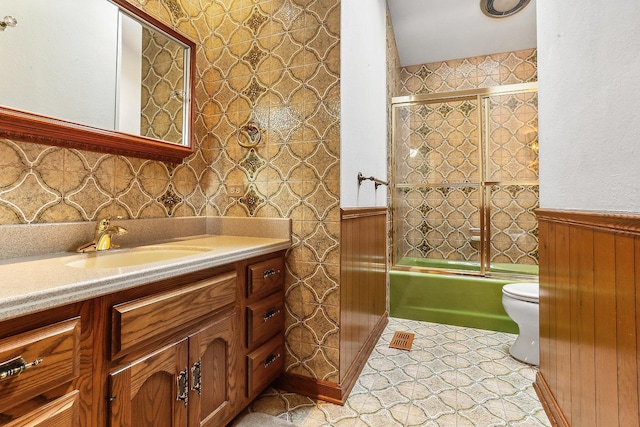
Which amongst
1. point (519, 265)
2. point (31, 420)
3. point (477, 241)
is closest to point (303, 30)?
point (31, 420)

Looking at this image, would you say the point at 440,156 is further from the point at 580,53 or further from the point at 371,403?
the point at 371,403

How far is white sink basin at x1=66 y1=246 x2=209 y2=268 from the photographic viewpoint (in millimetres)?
1121

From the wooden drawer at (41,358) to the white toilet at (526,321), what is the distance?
219cm

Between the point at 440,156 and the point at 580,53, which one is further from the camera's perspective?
the point at 440,156

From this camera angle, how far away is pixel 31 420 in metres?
0.65

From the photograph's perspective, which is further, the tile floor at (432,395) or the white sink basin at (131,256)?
the tile floor at (432,395)

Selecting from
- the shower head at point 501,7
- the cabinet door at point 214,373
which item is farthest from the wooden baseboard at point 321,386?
the shower head at point 501,7

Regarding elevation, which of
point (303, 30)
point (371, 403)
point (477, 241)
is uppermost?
point (303, 30)

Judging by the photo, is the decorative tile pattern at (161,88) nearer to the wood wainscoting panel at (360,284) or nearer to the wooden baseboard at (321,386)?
the wood wainscoting panel at (360,284)

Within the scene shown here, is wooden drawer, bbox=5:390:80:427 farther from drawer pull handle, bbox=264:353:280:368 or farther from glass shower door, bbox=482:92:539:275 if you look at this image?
glass shower door, bbox=482:92:539:275

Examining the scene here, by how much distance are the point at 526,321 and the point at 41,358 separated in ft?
7.48

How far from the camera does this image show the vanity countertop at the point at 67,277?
63 centimetres

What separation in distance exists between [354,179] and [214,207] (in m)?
0.82

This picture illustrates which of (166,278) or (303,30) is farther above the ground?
(303,30)
